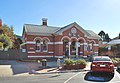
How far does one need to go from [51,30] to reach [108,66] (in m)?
20.2

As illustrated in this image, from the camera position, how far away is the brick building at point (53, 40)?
33906 millimetres

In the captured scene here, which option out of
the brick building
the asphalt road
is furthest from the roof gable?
the asphalt road

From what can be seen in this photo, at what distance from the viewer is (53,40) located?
116 ft

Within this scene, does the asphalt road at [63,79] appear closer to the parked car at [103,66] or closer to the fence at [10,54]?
the parked car at [103,66]

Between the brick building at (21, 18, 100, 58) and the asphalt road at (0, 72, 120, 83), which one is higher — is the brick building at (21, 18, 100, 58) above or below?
above

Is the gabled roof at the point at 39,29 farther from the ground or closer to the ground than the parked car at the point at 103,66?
farther from the ground

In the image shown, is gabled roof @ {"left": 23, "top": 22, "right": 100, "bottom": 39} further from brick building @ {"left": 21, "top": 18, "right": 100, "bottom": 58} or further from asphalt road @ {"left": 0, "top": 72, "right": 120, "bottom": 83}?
asphalt road @ {"left": 0, "top": 72, "right": 120, "bottom": 83}

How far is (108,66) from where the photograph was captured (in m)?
17.8

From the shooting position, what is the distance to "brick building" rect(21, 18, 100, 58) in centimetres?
3391

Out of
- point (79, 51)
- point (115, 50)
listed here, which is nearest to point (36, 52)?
point (79, 51)

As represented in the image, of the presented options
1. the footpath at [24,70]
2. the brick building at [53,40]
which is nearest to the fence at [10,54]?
the brick building at [53,40]

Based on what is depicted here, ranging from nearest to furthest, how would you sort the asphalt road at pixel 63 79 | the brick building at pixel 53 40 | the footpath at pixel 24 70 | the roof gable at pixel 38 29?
the asphalt road at pixel 63 79 → the footpath at pixel 24 70 → the brick building at pixel 53 40 → the roof gable at pixel 38 29

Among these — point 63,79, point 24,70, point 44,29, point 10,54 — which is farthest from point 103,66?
point 10,54

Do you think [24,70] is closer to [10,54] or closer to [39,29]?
[10,54]
